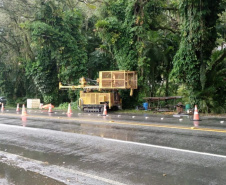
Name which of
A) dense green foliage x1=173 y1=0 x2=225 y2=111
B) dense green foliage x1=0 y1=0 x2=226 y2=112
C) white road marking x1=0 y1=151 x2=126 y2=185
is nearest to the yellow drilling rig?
dense green foliage x1=0 y1=0 x2=226 y2=112

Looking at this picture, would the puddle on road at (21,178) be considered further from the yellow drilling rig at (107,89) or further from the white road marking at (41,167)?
the yellow drilling rig at (107,89)

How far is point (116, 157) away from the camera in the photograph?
6.39 m

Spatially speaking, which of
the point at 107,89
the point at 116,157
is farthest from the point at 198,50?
the point at 116,157

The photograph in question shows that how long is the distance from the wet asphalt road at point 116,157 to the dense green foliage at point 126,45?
7598mm

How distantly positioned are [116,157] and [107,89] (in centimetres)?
1413

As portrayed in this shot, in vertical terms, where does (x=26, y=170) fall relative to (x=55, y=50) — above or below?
below

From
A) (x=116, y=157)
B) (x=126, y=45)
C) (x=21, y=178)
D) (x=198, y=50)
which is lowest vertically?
(x=21, y=178)

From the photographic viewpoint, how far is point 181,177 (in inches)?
193

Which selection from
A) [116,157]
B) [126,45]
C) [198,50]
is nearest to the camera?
[116,157]

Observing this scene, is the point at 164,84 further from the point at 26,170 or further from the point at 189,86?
the point at 26,170

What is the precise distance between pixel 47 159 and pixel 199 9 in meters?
13.6

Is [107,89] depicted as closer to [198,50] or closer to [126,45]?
[126,45]

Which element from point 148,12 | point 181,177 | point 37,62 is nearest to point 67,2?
point 37,62

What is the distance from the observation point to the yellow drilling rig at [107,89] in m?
19.4
